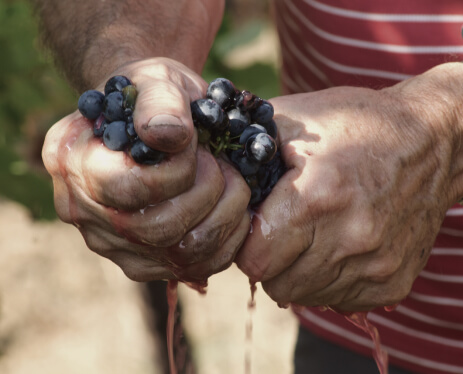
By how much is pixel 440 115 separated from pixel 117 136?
0.77 meters

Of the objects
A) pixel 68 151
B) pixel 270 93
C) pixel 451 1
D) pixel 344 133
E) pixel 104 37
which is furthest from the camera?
pixel 270 93

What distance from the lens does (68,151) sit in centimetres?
149

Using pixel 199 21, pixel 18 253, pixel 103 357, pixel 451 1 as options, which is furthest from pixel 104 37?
pixel 18 253

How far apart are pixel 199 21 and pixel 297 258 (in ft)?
2.86

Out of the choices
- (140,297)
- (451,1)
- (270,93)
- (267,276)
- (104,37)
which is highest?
(451,1)

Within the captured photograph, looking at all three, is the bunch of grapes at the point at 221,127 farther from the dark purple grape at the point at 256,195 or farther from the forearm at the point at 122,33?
the forearm at the point at 122,33

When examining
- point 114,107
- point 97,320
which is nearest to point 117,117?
point 114,107

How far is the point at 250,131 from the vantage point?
1496 millimetres

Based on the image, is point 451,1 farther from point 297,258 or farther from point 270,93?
point 270,93

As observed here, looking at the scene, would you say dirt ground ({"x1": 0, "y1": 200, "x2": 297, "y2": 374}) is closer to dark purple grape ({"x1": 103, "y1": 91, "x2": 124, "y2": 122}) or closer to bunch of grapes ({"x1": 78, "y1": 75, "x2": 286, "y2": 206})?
bunch of grapes ({"x1": 78, "y1": 75, "x2": 286, "y2": 206})

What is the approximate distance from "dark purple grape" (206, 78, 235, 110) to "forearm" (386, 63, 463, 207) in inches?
16.4

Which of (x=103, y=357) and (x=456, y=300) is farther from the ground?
(x=456, y=300)

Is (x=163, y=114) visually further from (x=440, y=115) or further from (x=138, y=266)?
(x=440, y=115)

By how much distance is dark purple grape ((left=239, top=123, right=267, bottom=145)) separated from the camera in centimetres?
149
